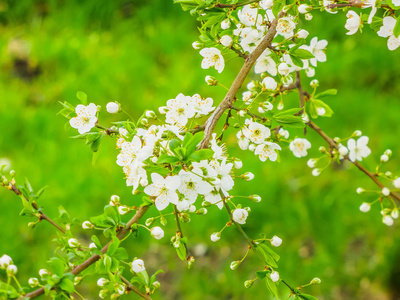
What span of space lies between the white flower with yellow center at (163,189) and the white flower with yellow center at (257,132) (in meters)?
0.33

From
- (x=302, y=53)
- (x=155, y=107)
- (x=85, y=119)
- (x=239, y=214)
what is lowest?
(x=155, y=107)

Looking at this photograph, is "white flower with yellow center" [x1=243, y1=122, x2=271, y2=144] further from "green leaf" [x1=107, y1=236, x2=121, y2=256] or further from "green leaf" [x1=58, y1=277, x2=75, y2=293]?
"green leaf" [x1=58, y1=277, x2=75, y2=293]

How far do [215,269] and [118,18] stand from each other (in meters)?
2.46

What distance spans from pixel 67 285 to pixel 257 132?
0.67 meters

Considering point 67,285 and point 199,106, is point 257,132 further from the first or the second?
point 67,285

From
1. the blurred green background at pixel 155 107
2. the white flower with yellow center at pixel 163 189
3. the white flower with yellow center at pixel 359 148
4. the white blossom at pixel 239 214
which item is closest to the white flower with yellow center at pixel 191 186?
the white flower with yellow center at pixel 163 189

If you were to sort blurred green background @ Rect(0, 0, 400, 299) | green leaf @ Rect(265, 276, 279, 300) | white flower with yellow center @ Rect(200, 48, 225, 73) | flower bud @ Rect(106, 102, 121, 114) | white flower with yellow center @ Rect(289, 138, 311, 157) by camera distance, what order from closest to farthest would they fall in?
green leaf @ Rect(265, 276, 279, 300) → flower bud @ Rect(106, 102, 121, 114) → white flower with yellow center @ Rect(200, 48, 225, 73) → white flower with yellow center @ Rect(289, 138, 311, 157) → blurred green background @ Rect(0, 0, 400, 299)

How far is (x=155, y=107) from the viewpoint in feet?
11.9

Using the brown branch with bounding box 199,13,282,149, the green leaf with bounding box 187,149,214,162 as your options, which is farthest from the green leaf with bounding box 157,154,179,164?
the brown branch with bounding box 199,13,282,149

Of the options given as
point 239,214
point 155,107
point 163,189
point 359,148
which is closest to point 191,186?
point 163,189

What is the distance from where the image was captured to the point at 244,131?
143 cm

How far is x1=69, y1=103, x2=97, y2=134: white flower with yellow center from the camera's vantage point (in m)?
1.41

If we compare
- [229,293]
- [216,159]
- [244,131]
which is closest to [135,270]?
[216,159]

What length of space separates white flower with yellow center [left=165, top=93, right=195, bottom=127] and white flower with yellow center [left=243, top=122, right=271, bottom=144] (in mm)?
172
